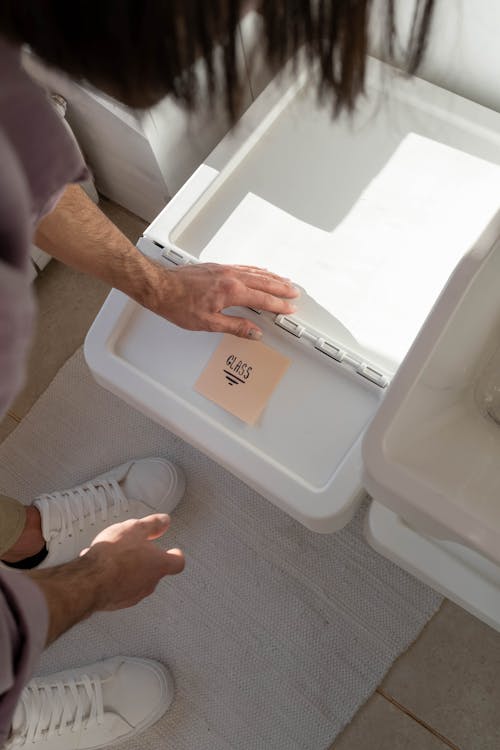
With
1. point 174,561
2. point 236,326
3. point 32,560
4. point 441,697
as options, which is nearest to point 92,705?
point 32,560

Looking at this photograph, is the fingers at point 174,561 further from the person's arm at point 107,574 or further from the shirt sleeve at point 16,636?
the shirt sleeve at point 16,636

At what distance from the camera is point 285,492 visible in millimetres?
830

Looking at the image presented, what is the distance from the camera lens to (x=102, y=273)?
2.69 ft

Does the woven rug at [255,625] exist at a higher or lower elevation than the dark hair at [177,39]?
lower

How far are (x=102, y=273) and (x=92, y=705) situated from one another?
71cm

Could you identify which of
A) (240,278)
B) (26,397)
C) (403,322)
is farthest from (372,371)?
(26,397)

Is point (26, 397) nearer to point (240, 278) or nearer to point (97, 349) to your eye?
point (97, 349)

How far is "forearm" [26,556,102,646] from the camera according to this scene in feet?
2.42

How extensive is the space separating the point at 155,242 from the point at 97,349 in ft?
0.52

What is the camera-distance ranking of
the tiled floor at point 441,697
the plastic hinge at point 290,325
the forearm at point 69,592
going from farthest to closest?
the tiled floor at point 441,697
the plastic hinge at point 290,325
the forearm at point 69,592

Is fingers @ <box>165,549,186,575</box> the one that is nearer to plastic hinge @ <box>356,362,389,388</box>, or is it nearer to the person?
the person

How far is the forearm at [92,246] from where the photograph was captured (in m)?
0.78

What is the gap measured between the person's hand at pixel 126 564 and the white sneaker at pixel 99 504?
0.21 m

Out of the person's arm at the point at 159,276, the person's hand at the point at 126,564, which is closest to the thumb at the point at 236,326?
the person's arm at the point at 159,276
